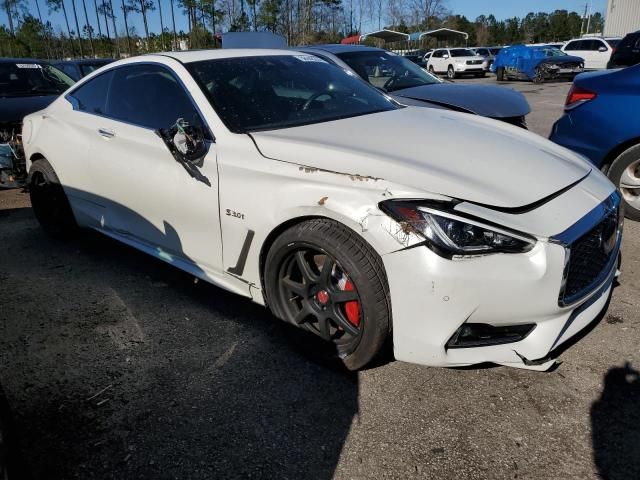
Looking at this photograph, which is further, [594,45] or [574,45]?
[574,45]

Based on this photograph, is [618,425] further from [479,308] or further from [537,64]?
[537,64]

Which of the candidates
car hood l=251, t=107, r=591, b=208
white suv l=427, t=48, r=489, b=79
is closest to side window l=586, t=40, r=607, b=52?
white suv l=427, t=48, r=489, b=79

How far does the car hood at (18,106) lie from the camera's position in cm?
586

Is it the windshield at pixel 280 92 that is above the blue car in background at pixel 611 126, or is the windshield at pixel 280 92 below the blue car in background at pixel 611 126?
above

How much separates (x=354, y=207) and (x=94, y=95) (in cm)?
267

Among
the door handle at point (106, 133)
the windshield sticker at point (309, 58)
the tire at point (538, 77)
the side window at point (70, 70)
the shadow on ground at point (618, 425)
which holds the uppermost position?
the windshield sticker at point (309, 58)

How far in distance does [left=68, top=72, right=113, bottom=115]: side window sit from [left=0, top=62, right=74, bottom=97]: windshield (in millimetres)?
3307

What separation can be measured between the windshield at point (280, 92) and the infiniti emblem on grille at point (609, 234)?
1.51 m

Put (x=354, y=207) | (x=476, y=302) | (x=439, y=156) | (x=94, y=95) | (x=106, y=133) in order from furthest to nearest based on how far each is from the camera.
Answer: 1. (x=94, y=95)
2. (x=106, y=133)
3. (x=439, y=156)
4. (x=354, y=207)
5. (x=476, y=302)

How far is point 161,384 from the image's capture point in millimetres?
2500

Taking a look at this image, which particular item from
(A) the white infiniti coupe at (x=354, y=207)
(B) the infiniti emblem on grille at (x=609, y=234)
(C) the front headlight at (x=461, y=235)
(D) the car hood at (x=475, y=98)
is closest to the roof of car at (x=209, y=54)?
(A) the white infiniti coupe at (x=354, y=207)

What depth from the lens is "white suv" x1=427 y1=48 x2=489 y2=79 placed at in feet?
90.8

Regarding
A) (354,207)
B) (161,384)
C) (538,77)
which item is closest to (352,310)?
(354,207)

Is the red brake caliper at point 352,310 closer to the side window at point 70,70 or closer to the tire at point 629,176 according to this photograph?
the tire at point 629,176
